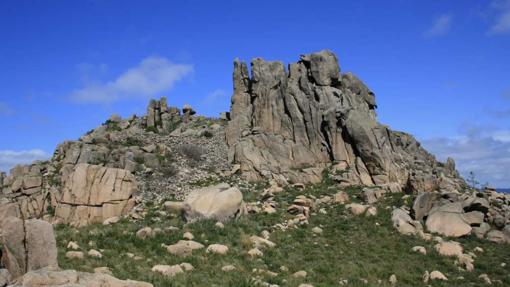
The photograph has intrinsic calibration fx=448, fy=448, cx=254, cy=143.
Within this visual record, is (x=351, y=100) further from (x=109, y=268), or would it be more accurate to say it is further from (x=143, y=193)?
(x=109, y=268)

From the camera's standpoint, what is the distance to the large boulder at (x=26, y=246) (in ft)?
48.0

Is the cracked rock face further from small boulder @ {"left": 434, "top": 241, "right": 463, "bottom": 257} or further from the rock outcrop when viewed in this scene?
small boulder @ {"left": 434, "top": 241, "right": 463, "bottom": 257}

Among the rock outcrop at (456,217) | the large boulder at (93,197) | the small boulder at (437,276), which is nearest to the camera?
the small boulder at (437,276)

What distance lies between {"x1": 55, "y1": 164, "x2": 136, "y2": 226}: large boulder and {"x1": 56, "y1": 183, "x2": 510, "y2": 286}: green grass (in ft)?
6.19

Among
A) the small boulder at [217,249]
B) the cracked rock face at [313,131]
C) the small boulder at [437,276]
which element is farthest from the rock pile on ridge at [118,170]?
the small boulder at [437,276]

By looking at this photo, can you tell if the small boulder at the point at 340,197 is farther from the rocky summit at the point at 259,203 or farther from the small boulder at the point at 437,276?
the small boulder at the point at 437,276

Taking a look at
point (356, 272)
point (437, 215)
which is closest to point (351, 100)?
point (437, 215)

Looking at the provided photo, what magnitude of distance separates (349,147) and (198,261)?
88.7 feet

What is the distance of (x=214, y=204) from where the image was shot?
28.7 m

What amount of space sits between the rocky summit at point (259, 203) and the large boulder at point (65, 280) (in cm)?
5

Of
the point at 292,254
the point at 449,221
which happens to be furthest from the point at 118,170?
the point at 449,221

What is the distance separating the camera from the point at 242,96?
50.8 meters

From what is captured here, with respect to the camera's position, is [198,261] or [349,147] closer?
[198,261]

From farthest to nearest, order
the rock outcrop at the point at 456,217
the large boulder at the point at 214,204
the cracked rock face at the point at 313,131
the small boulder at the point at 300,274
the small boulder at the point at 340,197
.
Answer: the cracked rock face at the point at 313,131
the small boulder at the point at 340,197
the rock outcrop at the point at 456,217
the large boulder at the point at 214,204
the small boulder at the point at 300,274
